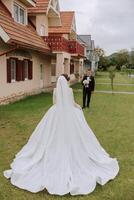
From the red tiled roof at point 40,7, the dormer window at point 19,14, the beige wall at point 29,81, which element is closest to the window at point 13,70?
the beige wall at point 29,81

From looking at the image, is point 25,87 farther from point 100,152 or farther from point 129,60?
point 129,60

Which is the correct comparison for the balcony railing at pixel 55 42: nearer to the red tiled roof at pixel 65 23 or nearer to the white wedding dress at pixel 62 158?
the red tiled roof at pixel 65 23

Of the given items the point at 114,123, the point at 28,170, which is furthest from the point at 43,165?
the point at 114,123

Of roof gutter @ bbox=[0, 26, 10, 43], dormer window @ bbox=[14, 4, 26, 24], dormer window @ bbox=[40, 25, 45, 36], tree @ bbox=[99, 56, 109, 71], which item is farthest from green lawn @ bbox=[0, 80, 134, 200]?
tree @ bbox=[99, 56, 109, 71]

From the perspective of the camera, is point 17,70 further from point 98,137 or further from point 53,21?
point 53,21

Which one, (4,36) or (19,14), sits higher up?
(19,14)

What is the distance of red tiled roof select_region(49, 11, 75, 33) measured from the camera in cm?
3306

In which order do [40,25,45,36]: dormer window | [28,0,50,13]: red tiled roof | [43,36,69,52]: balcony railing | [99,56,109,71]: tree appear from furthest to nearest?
[99,56,109,71]: tree < [40,25,45,36]: dormer window < [43,36,69,52]: balcony railing < [28,0,50,13]: red tiled roof

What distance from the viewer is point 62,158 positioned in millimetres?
6340

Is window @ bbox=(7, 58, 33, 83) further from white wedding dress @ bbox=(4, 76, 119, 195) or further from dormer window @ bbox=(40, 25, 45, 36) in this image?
white wedding dress @ bbox=(4, 76, 119, 195)

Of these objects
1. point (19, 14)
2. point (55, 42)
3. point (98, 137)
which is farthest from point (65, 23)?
point (98, 137)

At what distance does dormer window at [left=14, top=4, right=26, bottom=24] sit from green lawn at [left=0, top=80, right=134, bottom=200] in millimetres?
6756

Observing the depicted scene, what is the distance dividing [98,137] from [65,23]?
26.0m

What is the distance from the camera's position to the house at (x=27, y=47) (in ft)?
56.7
